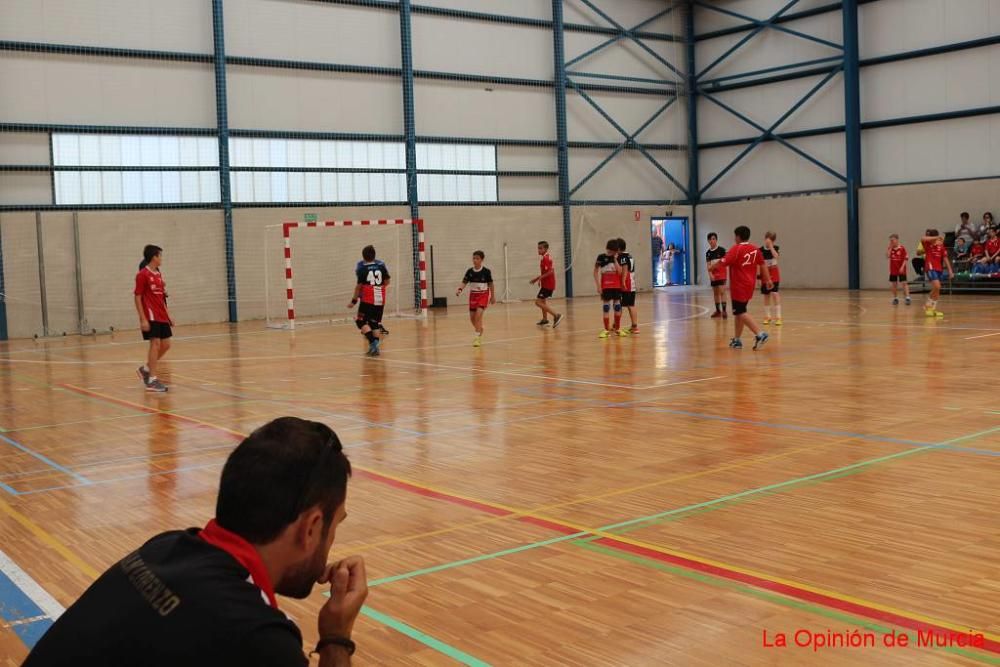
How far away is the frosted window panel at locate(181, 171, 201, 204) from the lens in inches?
1062

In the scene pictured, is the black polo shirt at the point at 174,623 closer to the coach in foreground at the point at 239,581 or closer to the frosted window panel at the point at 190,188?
the coach in foreground at the point at 239,581

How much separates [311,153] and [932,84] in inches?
740

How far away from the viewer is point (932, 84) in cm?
3111

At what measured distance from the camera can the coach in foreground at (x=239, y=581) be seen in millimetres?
1897

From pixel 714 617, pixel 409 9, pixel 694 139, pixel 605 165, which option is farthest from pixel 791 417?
pixel 694 139

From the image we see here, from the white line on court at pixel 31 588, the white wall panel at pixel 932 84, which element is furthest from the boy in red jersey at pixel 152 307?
the white wall panel at pixel 932 84

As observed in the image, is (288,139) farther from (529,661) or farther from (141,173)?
(529,661)

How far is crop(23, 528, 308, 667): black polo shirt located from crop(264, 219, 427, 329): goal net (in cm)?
2595

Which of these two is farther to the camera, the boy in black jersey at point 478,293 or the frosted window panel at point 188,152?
the frosted window panel at point 188,152

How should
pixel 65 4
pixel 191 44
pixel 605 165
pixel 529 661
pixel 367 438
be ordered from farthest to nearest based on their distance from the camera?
1. pixel 605 165
2. pixel 191 44
3. pixel 65 4
4. pixel 367 438
5. pixel 529 661

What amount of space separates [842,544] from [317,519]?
3947 mm

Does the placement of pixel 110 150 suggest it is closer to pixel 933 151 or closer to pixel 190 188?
pixel 190 188

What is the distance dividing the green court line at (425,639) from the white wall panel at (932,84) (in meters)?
30.2

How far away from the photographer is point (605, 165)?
36.1m
